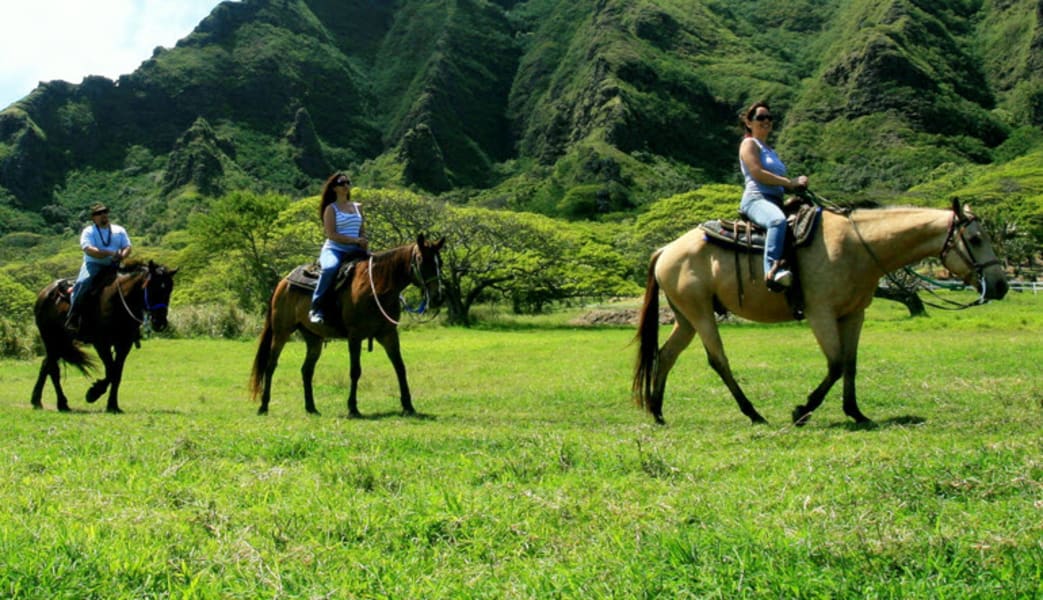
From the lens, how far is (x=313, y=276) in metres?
11.5

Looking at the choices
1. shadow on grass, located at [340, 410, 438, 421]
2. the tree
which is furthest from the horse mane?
the tree

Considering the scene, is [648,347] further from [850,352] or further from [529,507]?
[529,507]

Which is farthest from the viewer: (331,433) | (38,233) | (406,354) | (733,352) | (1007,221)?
(38,233)

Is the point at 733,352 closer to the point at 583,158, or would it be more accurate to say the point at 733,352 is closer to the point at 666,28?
the point at 583,158

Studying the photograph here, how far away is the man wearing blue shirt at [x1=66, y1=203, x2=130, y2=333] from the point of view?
38.0 feet

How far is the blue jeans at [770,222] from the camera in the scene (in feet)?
26.2

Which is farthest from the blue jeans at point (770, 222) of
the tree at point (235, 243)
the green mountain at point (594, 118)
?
the green mountain at point (594, 118)

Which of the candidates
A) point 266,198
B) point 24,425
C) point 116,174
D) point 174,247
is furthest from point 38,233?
point 24,425

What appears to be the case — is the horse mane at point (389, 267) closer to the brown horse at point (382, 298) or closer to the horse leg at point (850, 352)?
the brown horse at point (382, 298)

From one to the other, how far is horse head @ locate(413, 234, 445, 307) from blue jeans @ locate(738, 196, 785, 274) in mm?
4019

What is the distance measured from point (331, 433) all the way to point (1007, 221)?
74.2 meters

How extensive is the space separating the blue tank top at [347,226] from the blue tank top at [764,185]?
5355mm

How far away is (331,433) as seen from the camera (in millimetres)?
7023

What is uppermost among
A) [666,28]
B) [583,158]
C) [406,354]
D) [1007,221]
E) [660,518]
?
[666,28]
